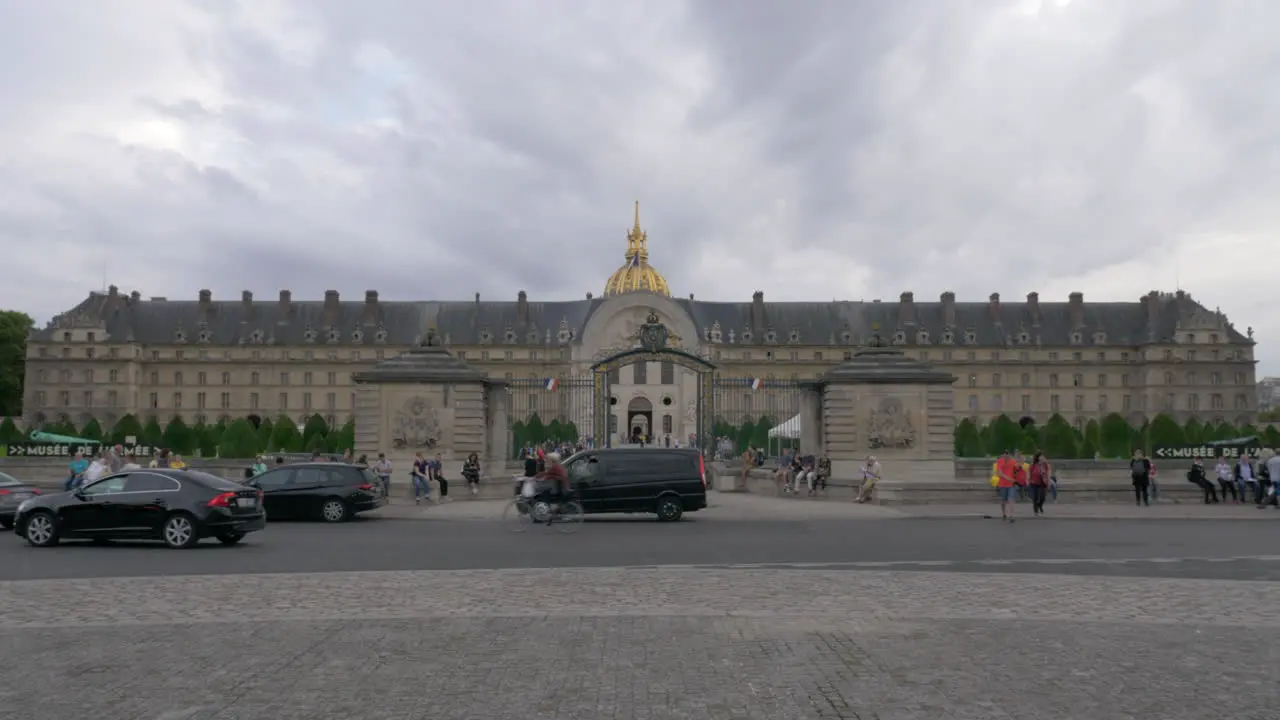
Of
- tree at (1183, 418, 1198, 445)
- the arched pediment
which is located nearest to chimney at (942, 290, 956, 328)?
the arched pediment

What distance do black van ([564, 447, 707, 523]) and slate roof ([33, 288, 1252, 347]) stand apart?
77.9 meters

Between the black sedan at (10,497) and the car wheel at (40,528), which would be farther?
the black sedan at (10,497)

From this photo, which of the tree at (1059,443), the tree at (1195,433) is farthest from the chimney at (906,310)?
the tree at (1059,443)

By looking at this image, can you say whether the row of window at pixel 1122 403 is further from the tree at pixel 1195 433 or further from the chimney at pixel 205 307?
the chimney at pixel 205 307

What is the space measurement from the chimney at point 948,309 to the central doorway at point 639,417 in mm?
31879

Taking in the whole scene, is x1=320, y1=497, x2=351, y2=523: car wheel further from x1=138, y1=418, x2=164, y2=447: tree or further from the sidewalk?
x1=138, y1=418, x2=164, y2=447: tree

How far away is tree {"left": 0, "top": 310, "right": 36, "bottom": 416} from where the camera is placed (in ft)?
316

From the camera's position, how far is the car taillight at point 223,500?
16844 millimetres

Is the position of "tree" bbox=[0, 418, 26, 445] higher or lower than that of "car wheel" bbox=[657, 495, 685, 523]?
higher

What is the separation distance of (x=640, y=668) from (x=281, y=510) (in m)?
17.3

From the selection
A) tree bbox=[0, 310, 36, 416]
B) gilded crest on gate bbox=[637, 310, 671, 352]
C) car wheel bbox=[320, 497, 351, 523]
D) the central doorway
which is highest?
tree bbox=[0, 310, 36, 416]

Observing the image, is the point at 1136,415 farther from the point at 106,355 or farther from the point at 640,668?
the point at 640,668

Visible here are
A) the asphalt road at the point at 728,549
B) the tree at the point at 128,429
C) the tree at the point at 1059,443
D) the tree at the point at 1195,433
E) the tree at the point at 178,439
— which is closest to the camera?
the asphalt road at the point at 728,549

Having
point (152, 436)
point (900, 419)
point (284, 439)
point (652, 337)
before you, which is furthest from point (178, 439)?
point (900, 419)
